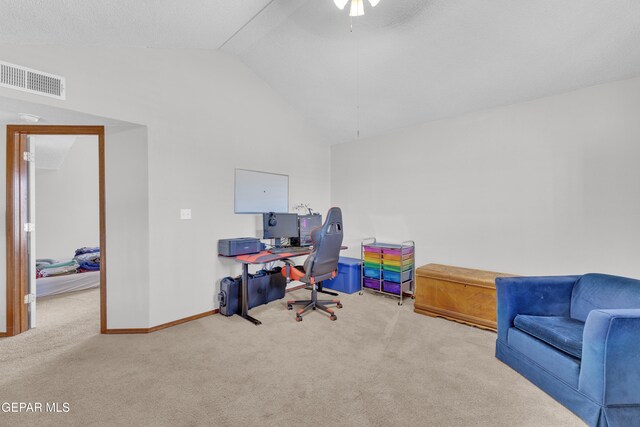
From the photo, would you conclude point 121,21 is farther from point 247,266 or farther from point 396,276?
point 396,276

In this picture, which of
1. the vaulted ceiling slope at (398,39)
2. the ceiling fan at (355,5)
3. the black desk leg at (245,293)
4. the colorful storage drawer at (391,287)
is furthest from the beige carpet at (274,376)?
the ceiling fan at (355,5)

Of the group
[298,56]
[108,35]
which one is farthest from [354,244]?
[108,35]

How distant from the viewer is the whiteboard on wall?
3.56 meters

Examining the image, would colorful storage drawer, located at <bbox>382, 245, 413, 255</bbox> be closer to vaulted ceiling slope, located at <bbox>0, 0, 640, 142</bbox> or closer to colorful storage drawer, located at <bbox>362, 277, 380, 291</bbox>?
colorful storage drawer, located at <bbox>362, 277, 380, 291</bbox>

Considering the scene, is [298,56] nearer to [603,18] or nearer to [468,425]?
[603,18]

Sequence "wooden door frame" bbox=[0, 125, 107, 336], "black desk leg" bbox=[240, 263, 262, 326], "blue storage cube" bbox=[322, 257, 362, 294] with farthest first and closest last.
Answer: "blue storage cube" bbox=[322, 257, 362, 294], "black desk leg" bbox=[240, 263, 262, 326], "wooden door frame" bbox=[0, 125, 107, 336]

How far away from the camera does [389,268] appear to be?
12.3 ft

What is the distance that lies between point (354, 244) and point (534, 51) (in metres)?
3.22

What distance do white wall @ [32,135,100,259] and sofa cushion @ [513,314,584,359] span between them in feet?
22.8

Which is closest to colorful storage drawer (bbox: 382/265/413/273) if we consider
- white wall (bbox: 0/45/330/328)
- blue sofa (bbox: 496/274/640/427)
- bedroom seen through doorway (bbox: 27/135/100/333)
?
blue sofa (bbox: 496/274/640/427)

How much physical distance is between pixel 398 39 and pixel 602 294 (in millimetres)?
2674

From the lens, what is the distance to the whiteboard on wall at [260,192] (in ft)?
11.7

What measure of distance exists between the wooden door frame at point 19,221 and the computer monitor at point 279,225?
5.58 feet

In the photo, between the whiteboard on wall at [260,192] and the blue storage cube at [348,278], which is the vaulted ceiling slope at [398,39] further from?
the blue storage cube at [348,278]
